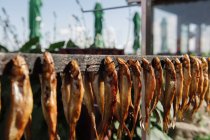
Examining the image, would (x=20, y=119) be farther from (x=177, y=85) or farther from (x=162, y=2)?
(x=162, y=2)

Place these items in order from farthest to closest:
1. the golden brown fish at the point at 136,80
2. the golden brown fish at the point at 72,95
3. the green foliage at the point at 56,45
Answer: the green foliage at the point at 56,45 → the golden brown fish at the point at 136,80 → the golden brown fish at the point at 72,95

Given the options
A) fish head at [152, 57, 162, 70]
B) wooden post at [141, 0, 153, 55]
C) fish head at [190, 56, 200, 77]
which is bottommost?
fish head at [190, 56, 200, 77]

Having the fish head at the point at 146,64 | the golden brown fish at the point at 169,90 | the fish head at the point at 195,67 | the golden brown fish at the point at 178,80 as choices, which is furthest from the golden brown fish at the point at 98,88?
the fish head at the point at 195,67

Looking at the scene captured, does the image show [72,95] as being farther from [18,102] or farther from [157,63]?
[157,63]

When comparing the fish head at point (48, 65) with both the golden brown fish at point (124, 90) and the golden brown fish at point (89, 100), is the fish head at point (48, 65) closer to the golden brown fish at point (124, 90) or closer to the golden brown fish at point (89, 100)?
the golden brown fish at point (89, 100)

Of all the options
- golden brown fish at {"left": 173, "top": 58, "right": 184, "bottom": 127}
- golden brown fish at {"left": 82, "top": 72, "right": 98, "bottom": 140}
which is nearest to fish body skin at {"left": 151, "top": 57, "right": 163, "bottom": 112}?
golden brown fish at {"left": 173, "top": 58, "right": 184, "bottom": 127}

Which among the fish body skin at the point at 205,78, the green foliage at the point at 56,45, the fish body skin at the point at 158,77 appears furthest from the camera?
the green foliage at the point at 56,45

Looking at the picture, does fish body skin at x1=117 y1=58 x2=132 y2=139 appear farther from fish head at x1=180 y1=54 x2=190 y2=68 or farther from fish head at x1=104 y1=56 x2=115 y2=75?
fish head at x1=180 y1=54 x2=190 y2=68
